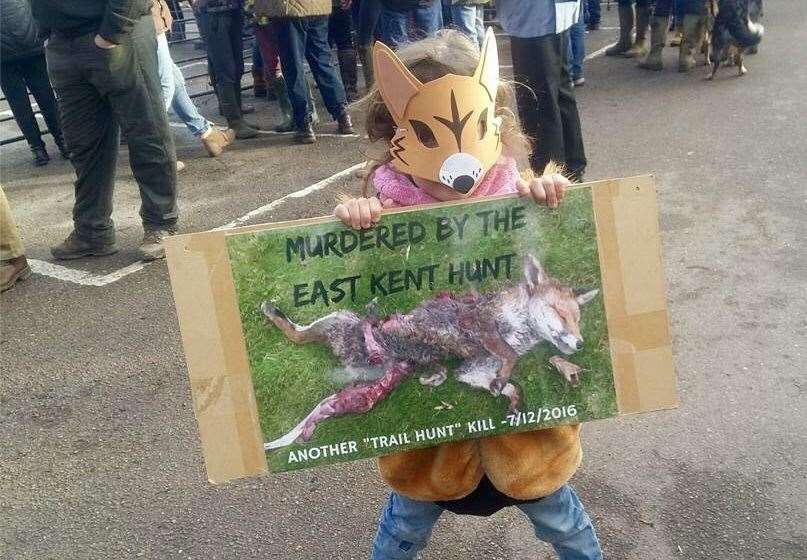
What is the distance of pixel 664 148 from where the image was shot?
5.55 metres

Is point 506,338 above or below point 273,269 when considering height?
below

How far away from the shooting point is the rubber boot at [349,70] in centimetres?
772

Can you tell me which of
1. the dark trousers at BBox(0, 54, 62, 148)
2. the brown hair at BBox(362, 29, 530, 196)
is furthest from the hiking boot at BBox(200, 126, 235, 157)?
the brown hair at BBox(362, 29, 530, 196)

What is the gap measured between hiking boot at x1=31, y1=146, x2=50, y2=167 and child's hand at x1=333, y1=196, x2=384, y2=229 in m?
5.83

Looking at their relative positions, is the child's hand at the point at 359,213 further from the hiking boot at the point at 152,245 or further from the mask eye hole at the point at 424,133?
the hiking boot at the point at 152,245

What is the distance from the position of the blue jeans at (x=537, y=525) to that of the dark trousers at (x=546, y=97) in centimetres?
276

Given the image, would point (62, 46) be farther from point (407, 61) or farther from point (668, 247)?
point (668, 247)

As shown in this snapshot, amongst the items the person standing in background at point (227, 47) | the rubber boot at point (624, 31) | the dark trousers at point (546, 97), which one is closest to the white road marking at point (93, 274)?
the dark trousers at point (546, 97)

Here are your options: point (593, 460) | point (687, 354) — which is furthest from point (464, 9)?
point (593, 460)

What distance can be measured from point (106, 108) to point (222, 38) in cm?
251

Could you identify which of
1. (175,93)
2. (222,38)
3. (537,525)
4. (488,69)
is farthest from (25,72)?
(537,525)

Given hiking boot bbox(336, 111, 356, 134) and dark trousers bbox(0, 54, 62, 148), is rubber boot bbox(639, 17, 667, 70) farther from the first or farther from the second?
dark trousers bbox(0, 54, 62, 148)

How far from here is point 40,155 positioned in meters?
6.50

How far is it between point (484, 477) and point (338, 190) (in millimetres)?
3782
